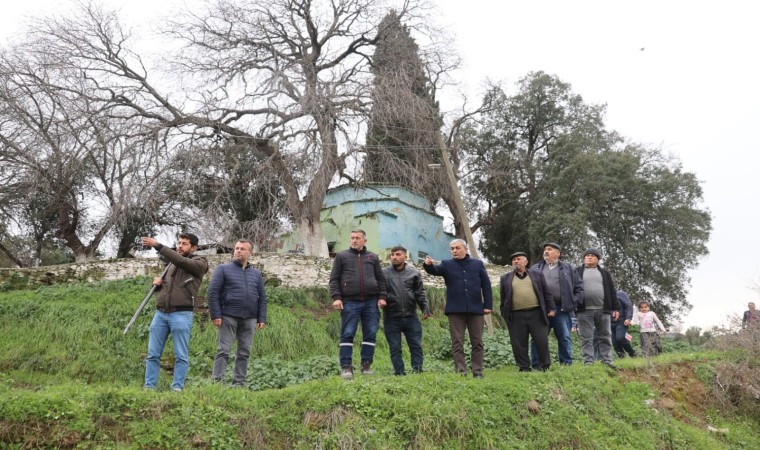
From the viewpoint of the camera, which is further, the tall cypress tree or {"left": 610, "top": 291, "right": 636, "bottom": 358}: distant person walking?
the tall cypress tree

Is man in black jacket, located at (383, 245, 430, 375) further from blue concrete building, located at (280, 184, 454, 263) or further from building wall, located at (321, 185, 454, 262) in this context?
building wall, located at (321, 185, 454, 262)

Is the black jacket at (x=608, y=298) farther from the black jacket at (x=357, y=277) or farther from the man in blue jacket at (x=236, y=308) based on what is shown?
the man in blue jacket at (x=236, y=308)

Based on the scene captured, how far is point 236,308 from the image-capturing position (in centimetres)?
655

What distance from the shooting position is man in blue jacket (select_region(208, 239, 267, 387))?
6.42 m

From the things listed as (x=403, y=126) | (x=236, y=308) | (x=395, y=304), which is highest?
(x=403, y=126)

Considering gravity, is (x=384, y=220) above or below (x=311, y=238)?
above

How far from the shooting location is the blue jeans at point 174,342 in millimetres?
6004

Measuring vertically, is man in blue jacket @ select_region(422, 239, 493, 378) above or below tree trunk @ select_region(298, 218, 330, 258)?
below

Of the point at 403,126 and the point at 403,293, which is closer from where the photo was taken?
the point at 403,293

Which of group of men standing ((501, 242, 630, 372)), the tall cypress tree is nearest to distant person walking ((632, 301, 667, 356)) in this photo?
group of men standing ((501, 242, 630, 372))

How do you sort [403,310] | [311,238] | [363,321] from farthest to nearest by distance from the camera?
[311,238] < [403,310] < [363,321]

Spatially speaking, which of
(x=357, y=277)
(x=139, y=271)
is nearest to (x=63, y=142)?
(x=139, y=271)

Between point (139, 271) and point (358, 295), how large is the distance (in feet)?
29.5

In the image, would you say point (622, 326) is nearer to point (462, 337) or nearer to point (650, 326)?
point (650, 326)
